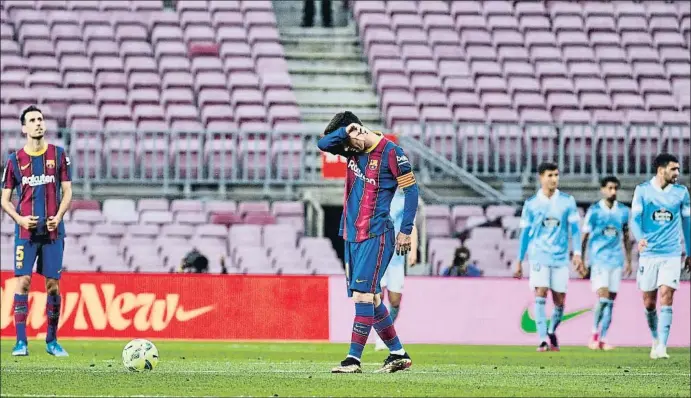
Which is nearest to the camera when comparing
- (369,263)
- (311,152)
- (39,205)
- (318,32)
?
(369,263)

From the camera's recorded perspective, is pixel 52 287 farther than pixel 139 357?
Yes

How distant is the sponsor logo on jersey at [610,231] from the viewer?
1798 cm

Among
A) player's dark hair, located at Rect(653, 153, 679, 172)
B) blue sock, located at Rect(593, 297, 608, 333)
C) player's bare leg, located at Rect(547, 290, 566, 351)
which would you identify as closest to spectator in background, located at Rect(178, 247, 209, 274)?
player's bare leg, located at Rect(547, 290, 566, 351)

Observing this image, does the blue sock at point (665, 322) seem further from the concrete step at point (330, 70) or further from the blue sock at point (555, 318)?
the concrete step at point (330, 70)

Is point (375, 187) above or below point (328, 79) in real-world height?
below

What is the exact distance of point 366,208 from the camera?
11164 mm

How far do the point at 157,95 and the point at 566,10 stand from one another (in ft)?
29.7

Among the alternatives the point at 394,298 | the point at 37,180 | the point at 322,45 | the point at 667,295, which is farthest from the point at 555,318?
the point at 322,45

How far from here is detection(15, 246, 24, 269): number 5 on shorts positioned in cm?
1374

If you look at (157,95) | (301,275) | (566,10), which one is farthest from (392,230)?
(566,10)

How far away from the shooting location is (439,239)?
22.4 m

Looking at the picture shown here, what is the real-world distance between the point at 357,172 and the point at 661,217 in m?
5.45

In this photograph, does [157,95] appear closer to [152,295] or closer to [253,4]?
[253,4]

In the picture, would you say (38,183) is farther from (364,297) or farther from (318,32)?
(318,32)
